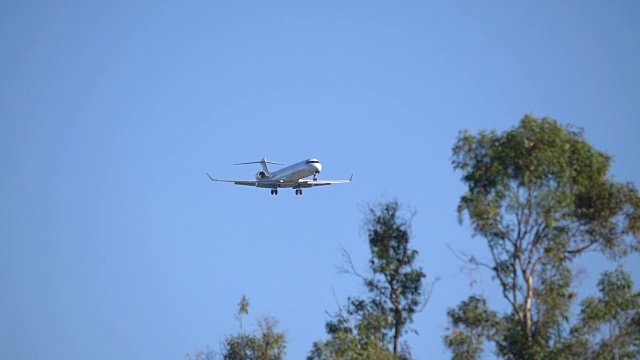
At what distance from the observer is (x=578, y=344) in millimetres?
42281

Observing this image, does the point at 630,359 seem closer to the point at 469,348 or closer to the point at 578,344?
the point at 578,344

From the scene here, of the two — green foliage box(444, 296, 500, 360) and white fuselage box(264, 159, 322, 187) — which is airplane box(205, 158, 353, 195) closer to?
white fuselage box(264, 159, 322, 187)

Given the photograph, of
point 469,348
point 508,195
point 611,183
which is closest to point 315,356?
point 469,348

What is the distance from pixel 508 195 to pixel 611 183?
4.85 meters

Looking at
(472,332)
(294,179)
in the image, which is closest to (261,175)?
(294,179)

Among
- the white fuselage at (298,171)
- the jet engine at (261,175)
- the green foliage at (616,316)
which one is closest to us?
the green foliage at (616,316)

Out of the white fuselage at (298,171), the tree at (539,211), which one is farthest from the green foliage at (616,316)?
the white fuselage at (298,171)

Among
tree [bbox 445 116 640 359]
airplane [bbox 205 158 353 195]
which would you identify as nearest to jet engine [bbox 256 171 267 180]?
airplane [bbox 205 158 353 195]

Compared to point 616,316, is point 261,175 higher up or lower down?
higher up

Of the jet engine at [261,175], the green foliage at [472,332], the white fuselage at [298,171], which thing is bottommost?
the green foliage at [472,332]

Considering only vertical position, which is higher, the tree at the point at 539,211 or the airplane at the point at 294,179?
the airplane at the point at 294,179

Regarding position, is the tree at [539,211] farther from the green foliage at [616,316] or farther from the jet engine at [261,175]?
the jet engine at [261,175]

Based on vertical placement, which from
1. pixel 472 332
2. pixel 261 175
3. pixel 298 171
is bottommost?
pixel 472 332

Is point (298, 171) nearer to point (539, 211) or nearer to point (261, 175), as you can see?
point (261, 175)
